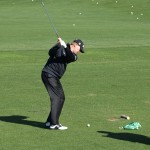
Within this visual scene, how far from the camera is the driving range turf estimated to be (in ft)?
42.2

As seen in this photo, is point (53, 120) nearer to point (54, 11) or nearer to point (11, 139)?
point (11, 139)

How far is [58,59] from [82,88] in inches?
228

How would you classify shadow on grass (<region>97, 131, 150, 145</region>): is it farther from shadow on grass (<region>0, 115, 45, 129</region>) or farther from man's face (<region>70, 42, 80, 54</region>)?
man's face (<region>70, 42, 80, 54</region>)

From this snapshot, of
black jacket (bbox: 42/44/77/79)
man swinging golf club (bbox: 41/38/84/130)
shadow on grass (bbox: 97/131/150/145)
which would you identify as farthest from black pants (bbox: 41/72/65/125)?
shadow on grass (bbox: 97/131/150/145)

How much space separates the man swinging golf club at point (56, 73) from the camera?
1354 cm

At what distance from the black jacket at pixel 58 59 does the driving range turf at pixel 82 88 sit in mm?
1320

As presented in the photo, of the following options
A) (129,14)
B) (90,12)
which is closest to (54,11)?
(90,12)

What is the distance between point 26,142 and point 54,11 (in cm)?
4885

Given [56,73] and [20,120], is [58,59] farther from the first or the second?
[20,120]

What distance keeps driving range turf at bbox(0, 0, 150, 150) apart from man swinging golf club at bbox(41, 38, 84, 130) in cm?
32

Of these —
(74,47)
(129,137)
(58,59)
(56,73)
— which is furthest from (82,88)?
(129,137)

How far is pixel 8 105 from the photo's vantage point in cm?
1656

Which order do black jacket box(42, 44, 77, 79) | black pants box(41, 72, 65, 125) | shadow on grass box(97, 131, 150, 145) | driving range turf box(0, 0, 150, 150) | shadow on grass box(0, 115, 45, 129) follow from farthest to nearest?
shadow on grass box(0, 115, 45, 129)
black pants box(41, 72, 65, 125)
black jacket box(42, 44, 77, 79)
driving range turf box(0, 0, 150, 150)
shadow on grass box(97, 131, 150, 145)

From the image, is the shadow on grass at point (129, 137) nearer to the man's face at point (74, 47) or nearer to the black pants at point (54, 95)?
the black pants at point (54, 95)
